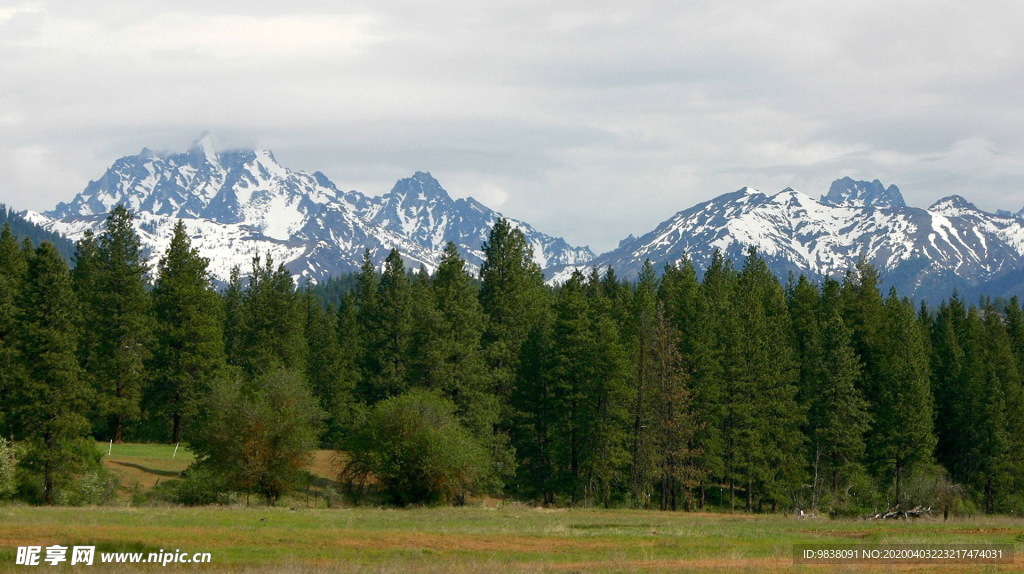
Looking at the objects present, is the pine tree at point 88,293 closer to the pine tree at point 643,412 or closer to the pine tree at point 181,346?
the pine tree at point 181,346

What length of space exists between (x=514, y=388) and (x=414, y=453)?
65.6 ft

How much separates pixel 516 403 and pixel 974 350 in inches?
1782

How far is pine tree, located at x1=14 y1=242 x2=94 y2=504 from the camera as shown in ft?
165

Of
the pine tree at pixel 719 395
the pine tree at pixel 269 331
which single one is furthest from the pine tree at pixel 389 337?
the pine tree at pixel 719 395

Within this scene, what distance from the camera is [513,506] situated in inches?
2318

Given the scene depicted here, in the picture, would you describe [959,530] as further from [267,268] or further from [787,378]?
[267,268]

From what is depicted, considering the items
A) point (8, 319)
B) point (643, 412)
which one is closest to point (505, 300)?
point (643, 412)

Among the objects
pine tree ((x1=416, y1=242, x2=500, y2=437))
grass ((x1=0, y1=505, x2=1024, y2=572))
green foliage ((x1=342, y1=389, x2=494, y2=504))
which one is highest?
pine tree ((x1=416, y1=242, x2=500, y2=437))

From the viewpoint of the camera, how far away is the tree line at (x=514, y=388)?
53.1 m

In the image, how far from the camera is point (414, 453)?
5450 centimetres

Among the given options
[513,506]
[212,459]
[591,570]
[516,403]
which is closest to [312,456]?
[212,459]

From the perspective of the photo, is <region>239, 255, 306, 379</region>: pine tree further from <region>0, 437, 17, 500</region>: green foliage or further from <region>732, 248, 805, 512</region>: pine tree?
<region>732, 248, 805, 512</region>: pine tree

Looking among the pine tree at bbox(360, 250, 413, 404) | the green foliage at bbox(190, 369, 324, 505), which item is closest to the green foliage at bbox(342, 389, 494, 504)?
the green foliage at bbox(190, 369, 324, 505)

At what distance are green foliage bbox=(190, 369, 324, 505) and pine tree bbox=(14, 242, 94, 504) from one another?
6.65 metres
